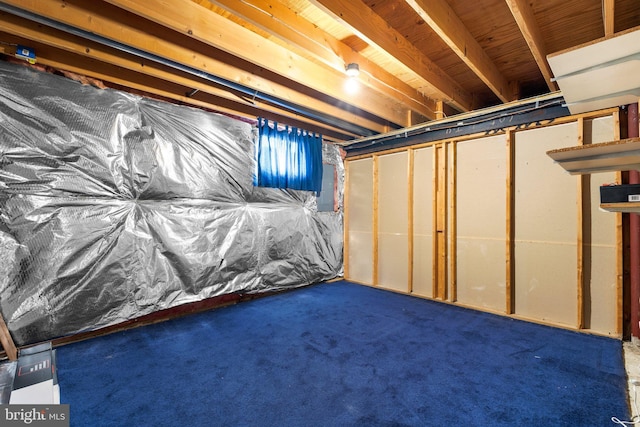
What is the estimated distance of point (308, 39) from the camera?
2041 mm

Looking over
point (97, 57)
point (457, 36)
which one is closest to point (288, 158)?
point (97, 57)

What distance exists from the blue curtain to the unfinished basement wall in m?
0.87

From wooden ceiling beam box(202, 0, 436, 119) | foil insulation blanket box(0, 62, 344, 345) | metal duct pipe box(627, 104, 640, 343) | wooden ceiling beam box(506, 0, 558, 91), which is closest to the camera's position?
wooden ceiling beam box(506, 0, 558, 91)

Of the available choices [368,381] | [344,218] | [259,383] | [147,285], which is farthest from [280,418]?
[344,218]

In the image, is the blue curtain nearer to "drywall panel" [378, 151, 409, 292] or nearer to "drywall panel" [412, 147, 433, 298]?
"drywall panel" [378, 151, 409, 292]

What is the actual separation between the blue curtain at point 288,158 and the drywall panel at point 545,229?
7.55 feet

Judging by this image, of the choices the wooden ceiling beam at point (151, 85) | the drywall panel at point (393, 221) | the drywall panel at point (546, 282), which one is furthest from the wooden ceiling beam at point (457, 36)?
the wooden ceiling beam at point (151, 85)

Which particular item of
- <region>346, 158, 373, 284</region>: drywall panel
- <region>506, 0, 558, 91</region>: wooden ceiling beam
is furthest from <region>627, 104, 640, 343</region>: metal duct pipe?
<region>346, 158, 373, 284</region>: drywall panel

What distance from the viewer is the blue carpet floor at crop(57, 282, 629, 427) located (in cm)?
154

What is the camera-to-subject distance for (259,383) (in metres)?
1.82

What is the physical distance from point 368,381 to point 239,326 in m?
1.37

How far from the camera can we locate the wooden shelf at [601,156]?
1351 mm

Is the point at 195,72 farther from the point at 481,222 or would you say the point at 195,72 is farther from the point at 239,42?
the point at 481,222

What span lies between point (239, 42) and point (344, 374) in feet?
7.73
